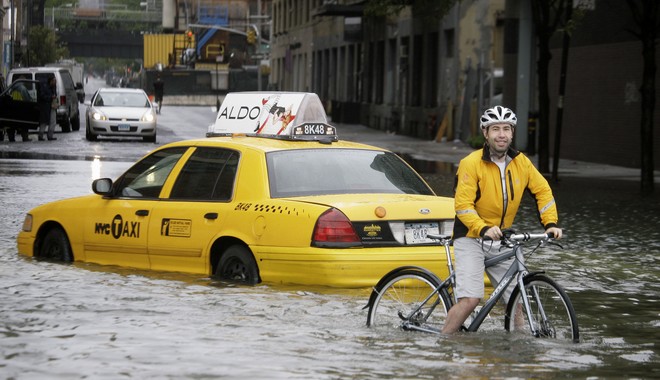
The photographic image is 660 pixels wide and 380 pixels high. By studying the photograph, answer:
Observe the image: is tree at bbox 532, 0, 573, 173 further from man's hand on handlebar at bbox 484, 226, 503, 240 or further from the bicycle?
man's hand on handlebar at bbox 484, 226, 503, 240

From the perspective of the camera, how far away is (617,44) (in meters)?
33.1

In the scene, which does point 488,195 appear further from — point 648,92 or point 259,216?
point 648,92

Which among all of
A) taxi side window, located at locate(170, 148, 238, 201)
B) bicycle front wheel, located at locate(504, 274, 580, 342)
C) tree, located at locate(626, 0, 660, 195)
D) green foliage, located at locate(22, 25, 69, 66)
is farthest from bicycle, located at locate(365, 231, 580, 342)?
green foliage, located at locate(22, 25, 69, 66)

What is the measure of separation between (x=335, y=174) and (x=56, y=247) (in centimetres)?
302

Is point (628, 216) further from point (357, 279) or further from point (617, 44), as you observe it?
point (617, 44)

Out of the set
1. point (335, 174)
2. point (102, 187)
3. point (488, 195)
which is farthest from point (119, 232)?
point (488, 195)

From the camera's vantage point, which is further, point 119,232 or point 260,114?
point 260,114

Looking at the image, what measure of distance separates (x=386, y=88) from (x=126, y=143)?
19.2 m

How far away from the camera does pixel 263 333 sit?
9031mm

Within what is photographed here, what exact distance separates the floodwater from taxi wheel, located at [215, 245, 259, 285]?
0.12 meters

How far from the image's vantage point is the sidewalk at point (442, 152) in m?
30.5

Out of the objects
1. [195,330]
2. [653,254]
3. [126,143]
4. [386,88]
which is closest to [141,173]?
[195,330]

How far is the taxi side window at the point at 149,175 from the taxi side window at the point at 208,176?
0.23 metres

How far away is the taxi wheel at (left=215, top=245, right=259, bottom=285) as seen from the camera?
10.9 metres
